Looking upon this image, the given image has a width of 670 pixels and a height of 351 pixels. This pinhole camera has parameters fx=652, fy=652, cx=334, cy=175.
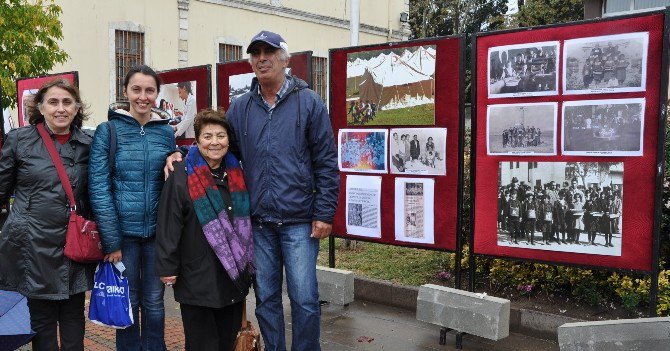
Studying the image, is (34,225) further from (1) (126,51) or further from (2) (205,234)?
(1) (126,51)

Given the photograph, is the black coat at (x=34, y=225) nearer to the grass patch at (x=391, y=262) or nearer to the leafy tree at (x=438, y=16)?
the grass patch at (x=391, y=262)

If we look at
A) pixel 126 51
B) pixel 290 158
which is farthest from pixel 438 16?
pixel 290 158

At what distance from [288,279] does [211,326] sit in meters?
0.52

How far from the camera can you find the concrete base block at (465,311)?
4648 millimetres

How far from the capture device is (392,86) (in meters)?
5.61

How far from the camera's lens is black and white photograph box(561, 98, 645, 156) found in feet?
14.2

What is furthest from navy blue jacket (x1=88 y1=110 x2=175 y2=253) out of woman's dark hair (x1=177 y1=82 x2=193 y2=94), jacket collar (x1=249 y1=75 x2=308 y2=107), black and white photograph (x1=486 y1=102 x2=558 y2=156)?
woman's dark hair (x1=177 y1=82 x2=193 y2=94)

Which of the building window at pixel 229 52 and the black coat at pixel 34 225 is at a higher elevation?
the building window at pixel 229 52

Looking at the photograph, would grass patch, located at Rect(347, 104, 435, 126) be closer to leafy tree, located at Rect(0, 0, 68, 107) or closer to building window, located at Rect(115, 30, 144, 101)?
leafy tree, located at Rect(0, 0, 68, 107)

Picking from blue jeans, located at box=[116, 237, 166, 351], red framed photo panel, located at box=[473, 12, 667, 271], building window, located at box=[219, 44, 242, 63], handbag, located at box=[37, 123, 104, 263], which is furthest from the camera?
building window, located at box=[219, 44, 242, 63]

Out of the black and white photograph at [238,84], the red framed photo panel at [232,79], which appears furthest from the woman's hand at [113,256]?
the black and white photograph at [238,84]

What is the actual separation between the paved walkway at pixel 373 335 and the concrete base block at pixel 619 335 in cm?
77

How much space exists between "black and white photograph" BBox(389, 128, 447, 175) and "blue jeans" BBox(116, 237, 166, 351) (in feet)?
7.56

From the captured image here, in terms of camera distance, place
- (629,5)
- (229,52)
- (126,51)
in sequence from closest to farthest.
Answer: (629,5) < (126,51) < (229,52)
